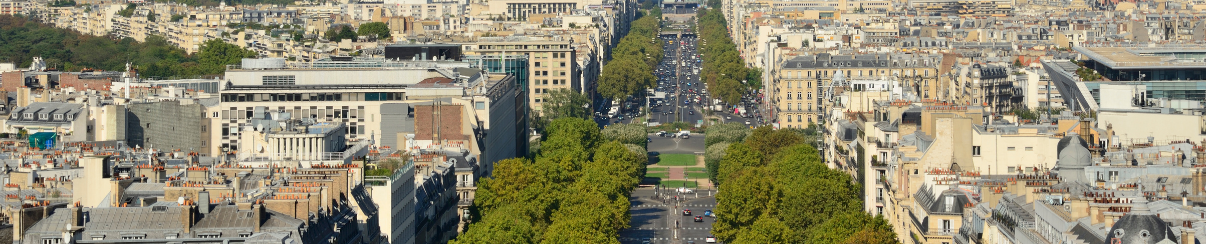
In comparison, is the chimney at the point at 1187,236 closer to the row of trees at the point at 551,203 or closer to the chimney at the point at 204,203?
the chimney at the point at 204,203

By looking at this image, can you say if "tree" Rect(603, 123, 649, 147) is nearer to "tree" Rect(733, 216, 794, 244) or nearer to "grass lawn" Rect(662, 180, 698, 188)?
"grass lawn" Rect(662, 180, 698, 188)

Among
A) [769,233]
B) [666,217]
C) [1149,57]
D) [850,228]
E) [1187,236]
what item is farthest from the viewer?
[666,217]

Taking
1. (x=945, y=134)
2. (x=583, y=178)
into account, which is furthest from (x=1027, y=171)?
(x=583, y=178)

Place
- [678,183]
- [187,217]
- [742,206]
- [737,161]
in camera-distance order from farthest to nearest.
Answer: [678,183] → [737,161] → [742,206] → [187,217]

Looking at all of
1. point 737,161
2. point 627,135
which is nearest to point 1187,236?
point 737,161

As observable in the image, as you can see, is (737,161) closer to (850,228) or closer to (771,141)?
(771,141)

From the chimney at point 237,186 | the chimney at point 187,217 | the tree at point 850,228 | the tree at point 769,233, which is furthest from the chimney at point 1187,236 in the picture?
the tree at point 769,233
